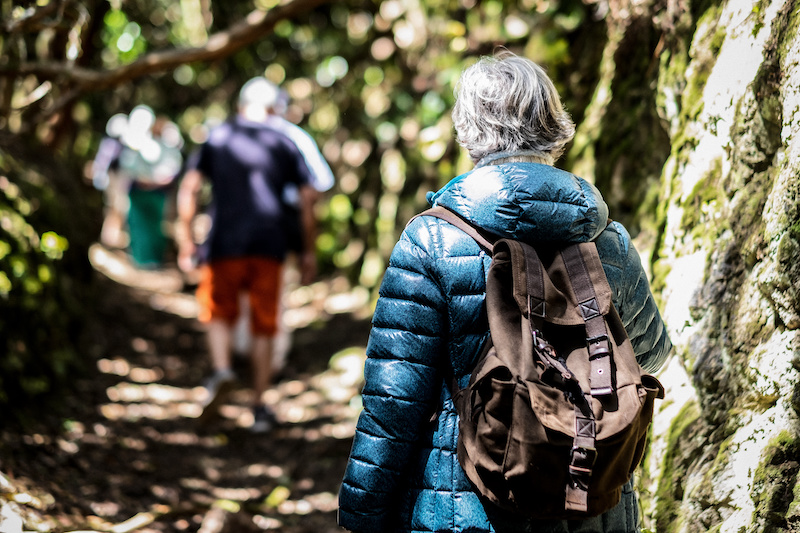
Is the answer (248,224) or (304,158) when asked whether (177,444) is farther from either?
(304,158)

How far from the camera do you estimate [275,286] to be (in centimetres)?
526

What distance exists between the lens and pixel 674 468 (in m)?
2.90

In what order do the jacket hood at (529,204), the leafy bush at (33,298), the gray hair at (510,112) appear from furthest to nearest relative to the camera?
the leafy bush at (33,298) < the gray hair at (510,112) < the jacket hood at (529,204)

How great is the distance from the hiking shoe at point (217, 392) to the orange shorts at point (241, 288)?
1.28 ft

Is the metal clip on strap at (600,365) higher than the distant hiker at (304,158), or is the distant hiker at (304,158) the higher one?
the distant hiker at (304,158)

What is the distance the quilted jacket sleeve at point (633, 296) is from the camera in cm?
199

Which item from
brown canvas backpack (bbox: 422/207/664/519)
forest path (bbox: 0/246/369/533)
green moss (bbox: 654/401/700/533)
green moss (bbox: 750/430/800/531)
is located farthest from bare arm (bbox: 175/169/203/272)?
green moss (bbox: 750/430/800/531)

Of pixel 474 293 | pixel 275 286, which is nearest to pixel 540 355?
pixel 474 293

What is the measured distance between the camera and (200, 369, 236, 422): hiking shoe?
16.7 ft

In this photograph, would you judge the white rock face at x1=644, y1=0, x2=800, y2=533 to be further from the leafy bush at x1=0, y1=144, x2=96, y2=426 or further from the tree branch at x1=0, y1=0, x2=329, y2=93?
the leafy bush at x1=0, y1=144, x2=96, y2=426

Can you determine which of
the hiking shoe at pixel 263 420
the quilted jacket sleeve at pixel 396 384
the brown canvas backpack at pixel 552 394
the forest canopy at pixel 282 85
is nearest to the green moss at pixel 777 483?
the brown canvas backpack at pixel 552 394

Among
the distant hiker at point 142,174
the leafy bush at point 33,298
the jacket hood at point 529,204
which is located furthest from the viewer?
the distant hiker at point 142,174

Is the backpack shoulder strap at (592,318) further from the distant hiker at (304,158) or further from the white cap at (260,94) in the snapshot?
the white cap at (260,94)

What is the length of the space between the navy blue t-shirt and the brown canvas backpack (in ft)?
11.4
